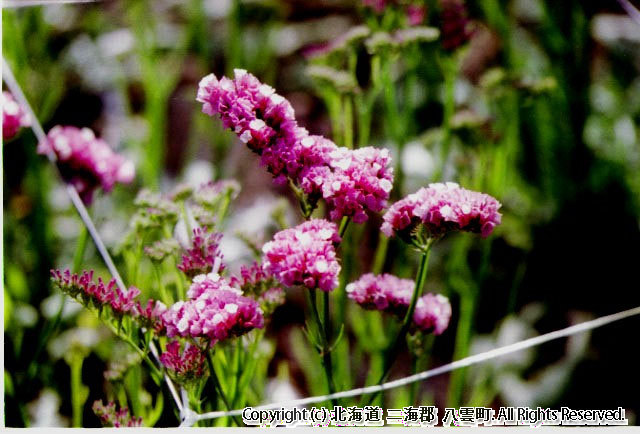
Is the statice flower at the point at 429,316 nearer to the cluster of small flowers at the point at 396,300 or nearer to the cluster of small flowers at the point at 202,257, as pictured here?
the cluster of small flowers at the point at 396,300

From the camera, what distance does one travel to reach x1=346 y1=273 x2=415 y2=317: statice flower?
24.8 inches

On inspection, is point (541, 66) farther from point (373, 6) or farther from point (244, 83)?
point (244, 83)

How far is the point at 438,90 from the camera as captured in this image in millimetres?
1007

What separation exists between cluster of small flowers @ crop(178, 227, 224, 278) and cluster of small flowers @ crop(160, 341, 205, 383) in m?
0.06

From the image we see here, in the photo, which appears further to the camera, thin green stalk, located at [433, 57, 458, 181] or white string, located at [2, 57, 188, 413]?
thin green stalk, located at [433, 57, 458, 181]

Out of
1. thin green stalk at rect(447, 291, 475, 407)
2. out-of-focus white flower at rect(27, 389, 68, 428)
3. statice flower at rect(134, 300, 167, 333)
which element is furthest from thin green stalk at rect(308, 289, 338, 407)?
out-of-focus white flower at rect(27, 389, 68, 428)

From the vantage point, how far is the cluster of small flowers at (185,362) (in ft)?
1.92

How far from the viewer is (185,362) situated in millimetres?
585

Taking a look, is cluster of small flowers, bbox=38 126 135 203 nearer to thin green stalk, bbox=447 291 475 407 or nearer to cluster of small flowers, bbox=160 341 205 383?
cluster of small flowers, bbox=160 341 205 383

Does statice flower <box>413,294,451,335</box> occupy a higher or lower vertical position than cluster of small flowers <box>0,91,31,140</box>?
lower

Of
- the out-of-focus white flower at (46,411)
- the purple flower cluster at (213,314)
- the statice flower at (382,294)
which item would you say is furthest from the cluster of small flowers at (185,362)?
the out-of-focus white flower at (46,411)

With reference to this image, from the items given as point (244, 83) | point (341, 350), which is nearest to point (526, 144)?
point (341, 350)

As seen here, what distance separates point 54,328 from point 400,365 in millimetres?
412

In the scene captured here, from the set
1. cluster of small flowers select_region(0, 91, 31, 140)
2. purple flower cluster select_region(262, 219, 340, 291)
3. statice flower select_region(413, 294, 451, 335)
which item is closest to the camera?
purple flower cluster select_region(262, 219, 340, 291)
